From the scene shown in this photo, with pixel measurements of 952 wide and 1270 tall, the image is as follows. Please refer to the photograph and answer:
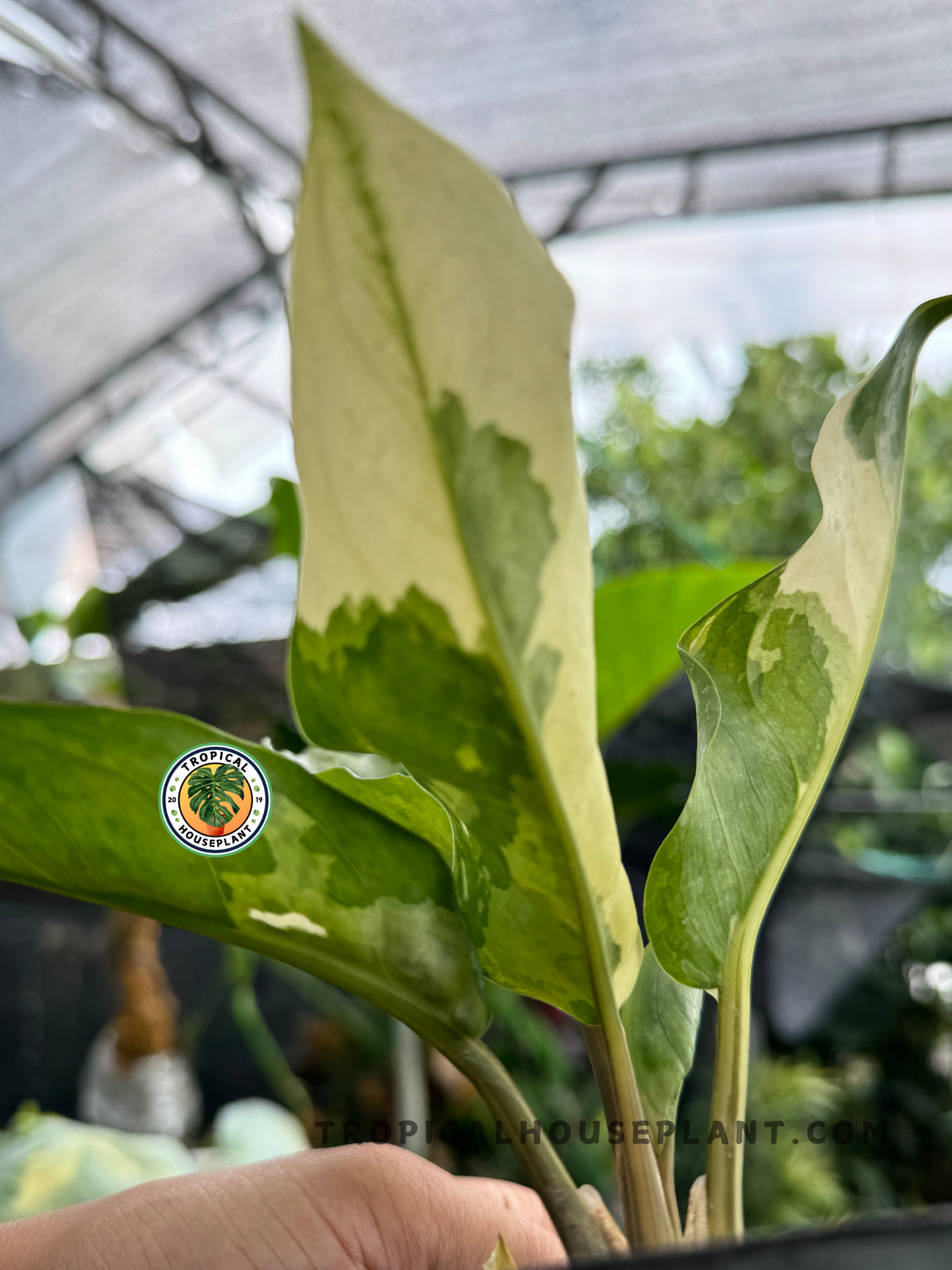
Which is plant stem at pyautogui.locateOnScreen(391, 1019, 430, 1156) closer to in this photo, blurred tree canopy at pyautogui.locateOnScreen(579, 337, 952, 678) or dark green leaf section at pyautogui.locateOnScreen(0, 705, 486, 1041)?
dark green leaf section at pyautogui.locateOnScreen(0, 705, 486, 1041)

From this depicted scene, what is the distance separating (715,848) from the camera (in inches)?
5.7

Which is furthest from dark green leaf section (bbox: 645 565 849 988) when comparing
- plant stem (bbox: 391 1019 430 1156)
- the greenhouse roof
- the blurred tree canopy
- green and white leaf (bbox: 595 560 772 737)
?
the blurred tree canopy

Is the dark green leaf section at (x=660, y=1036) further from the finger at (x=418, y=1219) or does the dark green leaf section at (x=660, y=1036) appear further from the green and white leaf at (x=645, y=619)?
the green and white leaf at (x=645, y=619)

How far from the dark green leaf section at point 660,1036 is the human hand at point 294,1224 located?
0.05m


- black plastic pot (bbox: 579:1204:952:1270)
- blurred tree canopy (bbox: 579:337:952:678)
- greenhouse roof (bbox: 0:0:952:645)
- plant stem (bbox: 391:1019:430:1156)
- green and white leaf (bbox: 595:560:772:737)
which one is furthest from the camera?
blurred tree canopy (bbox: 579:337:952:678)

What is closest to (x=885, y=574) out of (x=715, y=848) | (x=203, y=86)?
(x=715, y=848)

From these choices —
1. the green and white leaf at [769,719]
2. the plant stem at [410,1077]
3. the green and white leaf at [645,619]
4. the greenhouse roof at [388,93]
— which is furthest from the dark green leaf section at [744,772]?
the greenhouse roof at [388,93]

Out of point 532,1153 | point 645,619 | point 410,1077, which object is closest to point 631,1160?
point 532,1153

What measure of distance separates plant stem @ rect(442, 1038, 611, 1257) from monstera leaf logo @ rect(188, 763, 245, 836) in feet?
0.19

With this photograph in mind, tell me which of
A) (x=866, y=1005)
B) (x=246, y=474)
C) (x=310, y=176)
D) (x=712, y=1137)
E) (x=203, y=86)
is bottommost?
(x=866, y=1005)

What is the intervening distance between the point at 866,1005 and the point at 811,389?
1219 mm

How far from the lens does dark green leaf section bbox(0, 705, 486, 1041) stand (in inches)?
5.6

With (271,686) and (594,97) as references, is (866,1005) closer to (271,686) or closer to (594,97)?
(271,686)

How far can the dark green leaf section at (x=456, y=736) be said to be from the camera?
0.38 ft
